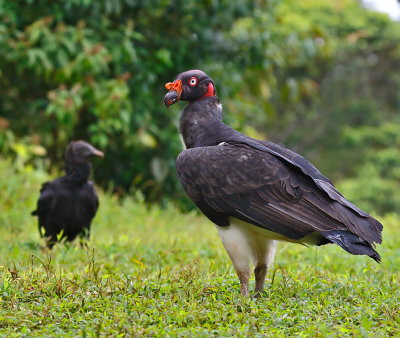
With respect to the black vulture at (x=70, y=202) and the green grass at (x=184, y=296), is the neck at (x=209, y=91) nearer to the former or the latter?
the green grass at (x=184, y=296)

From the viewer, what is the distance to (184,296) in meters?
4.21

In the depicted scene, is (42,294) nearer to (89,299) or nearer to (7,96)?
(89,299)

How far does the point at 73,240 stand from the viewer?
6922 mm

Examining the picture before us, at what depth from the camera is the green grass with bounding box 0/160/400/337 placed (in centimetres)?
362

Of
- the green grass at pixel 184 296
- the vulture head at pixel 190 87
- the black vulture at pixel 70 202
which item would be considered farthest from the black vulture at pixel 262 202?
the black vulture at pixel 70 202

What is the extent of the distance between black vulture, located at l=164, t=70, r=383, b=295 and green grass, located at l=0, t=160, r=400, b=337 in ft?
1.11

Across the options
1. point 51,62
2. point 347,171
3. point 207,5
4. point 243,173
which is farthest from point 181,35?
point 347,171

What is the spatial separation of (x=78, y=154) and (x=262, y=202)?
121 inches

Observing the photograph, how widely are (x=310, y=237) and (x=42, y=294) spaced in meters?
1.81

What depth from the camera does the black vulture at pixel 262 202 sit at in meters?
4.14

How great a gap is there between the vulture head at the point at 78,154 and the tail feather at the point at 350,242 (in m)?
3.36

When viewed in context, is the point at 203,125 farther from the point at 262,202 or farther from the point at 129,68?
the point at 129,68

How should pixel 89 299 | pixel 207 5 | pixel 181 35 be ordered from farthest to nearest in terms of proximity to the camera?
pixel 181 35 → pixel 207 5 → pixel 89 299

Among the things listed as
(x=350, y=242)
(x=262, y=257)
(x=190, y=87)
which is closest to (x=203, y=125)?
(x=190, y=87)
